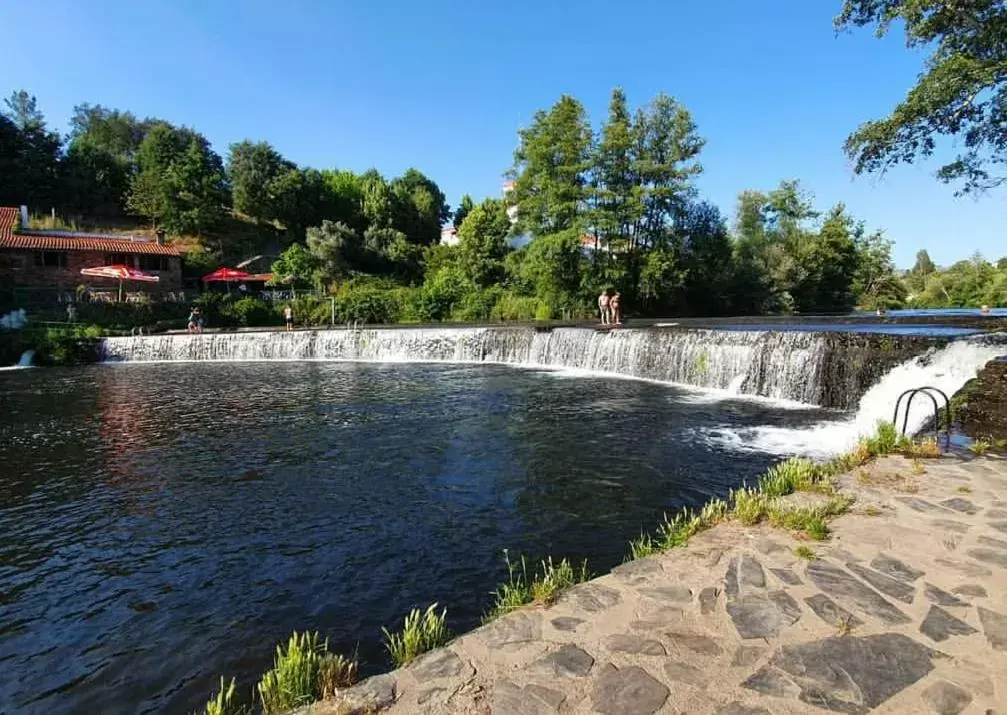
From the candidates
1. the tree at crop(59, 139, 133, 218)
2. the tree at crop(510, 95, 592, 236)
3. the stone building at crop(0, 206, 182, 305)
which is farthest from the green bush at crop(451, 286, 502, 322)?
the tree at crop(59, 139, 133, 218)

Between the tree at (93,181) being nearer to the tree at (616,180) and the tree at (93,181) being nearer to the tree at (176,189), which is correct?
the tree at (176,189)

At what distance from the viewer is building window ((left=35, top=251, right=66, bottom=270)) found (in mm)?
33000

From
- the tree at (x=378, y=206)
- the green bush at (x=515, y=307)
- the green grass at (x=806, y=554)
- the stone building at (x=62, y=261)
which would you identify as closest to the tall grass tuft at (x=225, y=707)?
the green grass at (x=806, y=554)

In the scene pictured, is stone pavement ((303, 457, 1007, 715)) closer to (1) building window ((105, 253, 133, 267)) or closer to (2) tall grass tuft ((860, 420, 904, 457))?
(2) tall grass tuft ((860, 420, 904, 457))

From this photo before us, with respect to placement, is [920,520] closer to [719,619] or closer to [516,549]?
[719,619]

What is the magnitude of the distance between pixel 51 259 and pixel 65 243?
1.24m

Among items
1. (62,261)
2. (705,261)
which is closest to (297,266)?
(62,261)

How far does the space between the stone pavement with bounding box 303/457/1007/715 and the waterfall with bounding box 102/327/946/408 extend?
9290 mm

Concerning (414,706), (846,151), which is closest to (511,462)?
(414,706)

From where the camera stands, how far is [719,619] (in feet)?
10.4

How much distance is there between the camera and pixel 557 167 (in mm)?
32031

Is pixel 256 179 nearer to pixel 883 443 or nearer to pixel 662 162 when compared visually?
pixel 662 162

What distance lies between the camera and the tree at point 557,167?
104 ft

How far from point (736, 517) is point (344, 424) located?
846cm
